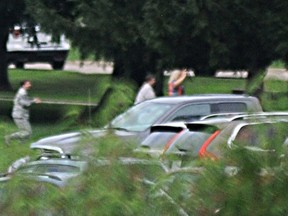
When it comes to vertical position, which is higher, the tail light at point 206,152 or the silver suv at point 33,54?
the tail light at point 206,152

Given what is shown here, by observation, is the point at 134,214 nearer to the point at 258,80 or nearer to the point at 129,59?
the point at 258,80

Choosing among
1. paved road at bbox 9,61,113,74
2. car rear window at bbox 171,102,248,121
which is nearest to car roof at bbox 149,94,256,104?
car rear window at bbox 171,102,248,121

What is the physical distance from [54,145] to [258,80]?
33.3ft

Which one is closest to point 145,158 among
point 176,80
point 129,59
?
point 176,80

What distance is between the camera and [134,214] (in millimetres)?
4461

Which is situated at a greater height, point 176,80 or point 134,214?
point 134,214

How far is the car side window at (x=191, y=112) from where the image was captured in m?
16.4

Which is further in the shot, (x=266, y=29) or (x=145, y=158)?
(x=266, y=29)

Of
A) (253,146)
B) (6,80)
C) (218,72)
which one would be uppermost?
(253,146)

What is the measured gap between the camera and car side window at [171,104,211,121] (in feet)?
53.9

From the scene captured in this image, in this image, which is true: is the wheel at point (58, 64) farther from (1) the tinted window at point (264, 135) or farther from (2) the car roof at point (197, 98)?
(1) the tinted window at point (264, 135)

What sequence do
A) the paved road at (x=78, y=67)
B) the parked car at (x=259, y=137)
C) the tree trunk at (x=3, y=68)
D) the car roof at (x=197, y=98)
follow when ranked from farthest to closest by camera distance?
the paved road at (x=78, y=67) < the tree trunk at (x=3, y=68) < the car roof at (x=197, y=98) < the parked car at (x=259, y=137)

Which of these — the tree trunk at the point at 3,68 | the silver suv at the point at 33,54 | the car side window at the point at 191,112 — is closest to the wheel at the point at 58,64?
the silver suv at the point at 33,54

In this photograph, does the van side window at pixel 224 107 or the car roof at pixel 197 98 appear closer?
the car roof at pixel 197 98
